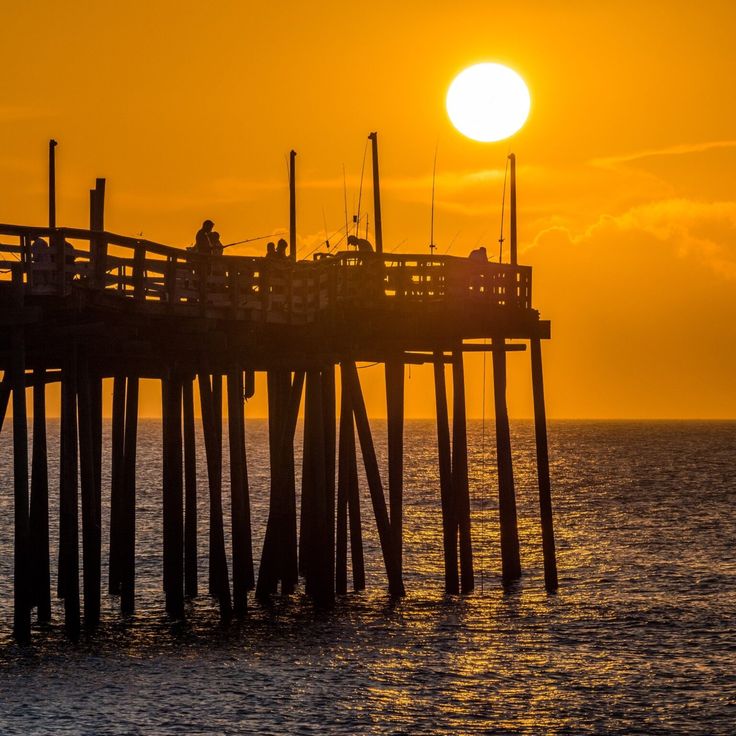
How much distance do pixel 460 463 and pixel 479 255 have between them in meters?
5.00

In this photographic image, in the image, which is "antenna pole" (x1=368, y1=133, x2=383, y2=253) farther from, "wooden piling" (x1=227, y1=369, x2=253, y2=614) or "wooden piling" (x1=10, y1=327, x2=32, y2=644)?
"wooden piling" (x1=10, y1=327, x2=32, y2=644)

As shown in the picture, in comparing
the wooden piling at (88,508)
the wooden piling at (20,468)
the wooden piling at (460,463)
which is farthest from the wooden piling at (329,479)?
the wooden piling at (20,468)

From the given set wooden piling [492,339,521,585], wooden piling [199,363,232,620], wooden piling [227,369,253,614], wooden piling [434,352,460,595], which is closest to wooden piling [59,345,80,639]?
wooden piling [199,363,232,620]

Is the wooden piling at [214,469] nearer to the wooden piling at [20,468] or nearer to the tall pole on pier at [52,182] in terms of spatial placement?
the wooden piling at [20,468]

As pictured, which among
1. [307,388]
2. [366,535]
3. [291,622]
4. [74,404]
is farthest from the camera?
[366,535]

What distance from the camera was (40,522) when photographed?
35.9 meters

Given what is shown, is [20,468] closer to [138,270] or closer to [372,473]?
[138,270]

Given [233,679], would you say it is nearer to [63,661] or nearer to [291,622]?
[63,661]

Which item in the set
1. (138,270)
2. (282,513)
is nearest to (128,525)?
(282,513)

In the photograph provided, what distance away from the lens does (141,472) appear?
11906 centimetres

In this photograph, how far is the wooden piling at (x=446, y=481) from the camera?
38.5 metres

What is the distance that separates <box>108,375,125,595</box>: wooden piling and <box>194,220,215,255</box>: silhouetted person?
526 centimetres

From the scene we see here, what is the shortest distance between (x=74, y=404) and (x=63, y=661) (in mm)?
5057

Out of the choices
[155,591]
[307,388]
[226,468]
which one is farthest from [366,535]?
[226,468]
